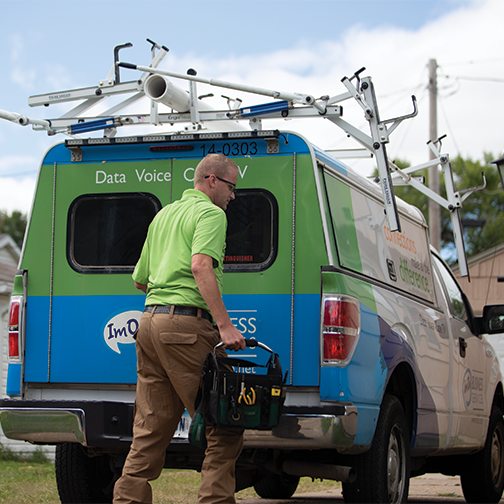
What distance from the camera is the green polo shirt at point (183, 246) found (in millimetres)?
4145

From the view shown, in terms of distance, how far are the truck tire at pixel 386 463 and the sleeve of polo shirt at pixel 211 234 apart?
5.29 feet

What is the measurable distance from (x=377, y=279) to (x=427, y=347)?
901 millimetres

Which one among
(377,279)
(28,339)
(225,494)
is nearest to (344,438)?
(225,494)

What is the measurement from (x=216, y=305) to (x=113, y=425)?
1.20 meters

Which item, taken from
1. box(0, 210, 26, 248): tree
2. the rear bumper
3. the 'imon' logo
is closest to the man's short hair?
the 'imon' logo

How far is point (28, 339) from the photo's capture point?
5.12m

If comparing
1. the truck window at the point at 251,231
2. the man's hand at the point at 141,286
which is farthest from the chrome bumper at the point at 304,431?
the truck window at the point at 251,231

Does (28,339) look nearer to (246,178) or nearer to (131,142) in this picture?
(131,142)

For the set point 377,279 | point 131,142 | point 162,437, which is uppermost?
point 131,142

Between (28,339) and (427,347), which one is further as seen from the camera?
(427,347)

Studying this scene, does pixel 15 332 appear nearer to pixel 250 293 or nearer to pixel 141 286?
pixel 141 286

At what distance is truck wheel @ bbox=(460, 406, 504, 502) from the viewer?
23.9ft

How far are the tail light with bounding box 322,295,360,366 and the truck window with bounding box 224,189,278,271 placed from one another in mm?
510

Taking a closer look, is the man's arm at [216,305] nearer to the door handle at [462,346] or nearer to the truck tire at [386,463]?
the truck tire at [386,463]
